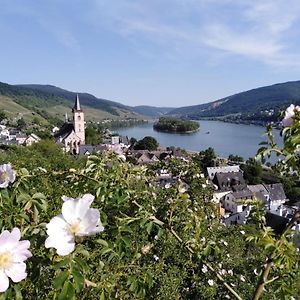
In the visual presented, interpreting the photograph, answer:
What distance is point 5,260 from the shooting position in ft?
4.10

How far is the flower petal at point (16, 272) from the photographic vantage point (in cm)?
126

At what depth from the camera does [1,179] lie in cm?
176

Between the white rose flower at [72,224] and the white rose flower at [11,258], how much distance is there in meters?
0.11

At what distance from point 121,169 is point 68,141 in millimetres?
60962

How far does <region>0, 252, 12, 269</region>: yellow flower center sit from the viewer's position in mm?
1244

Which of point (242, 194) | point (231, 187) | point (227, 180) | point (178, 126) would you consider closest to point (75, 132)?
point (227, 180)

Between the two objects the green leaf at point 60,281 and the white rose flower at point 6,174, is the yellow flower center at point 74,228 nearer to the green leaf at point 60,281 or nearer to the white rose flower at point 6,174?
the green leaf at point 60,281

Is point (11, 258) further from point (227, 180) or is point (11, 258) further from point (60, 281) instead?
point (227, 180)

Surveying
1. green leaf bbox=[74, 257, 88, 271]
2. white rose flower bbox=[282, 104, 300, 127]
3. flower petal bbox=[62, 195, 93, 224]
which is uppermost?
white rose flower bbox=[282, 104, 300, 127]

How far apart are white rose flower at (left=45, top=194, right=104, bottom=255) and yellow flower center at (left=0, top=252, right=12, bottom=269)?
135 mm

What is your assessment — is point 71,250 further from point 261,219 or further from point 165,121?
point 165,121

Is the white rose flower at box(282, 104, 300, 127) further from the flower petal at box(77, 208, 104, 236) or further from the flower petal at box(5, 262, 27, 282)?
the flower petal at box(5, 262, 27, 282)

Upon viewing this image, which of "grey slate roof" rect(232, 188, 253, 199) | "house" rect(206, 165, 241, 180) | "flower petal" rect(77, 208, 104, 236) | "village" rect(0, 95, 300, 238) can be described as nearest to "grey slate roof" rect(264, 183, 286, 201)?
"village" rect(0, 95, 300, 238)

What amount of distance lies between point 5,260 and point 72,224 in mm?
246
